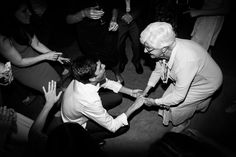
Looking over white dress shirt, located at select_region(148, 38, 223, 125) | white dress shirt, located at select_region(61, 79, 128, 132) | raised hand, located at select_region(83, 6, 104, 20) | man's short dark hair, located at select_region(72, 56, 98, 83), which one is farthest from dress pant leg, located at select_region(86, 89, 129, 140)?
raised hand, located at select_region(83, 6, 104, 20)

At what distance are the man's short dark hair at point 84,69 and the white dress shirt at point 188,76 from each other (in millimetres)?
774

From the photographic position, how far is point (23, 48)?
9.53ft

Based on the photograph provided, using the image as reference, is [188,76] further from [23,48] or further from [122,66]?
[23,48]

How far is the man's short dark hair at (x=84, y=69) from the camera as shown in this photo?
2.25 metres

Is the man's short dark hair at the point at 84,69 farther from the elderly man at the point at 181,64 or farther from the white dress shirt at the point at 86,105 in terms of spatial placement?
the elderly man at the point at 181,64

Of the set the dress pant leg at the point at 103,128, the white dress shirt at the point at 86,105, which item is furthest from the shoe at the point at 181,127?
the white dress shirt at the point at 86,105

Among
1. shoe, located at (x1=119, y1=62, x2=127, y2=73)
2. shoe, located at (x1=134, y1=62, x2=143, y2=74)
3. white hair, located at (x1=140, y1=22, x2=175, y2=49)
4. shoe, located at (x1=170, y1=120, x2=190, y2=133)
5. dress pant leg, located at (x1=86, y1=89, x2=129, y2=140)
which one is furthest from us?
shoe, located at (x1=119, y1=62, x2=127, y2=73)

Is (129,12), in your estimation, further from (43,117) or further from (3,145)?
(3,145)

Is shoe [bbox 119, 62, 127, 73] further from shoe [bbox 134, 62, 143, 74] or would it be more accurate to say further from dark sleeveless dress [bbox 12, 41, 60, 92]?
dark sleeveless dress [bbox 12, 41, 60, 92]

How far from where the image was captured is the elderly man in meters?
2.16

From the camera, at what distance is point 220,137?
308cm

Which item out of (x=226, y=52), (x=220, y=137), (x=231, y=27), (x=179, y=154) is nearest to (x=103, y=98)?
(x=220, y=137)

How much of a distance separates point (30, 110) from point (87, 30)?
1612 millimetres

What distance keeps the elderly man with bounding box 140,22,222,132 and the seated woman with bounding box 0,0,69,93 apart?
1.41 m
